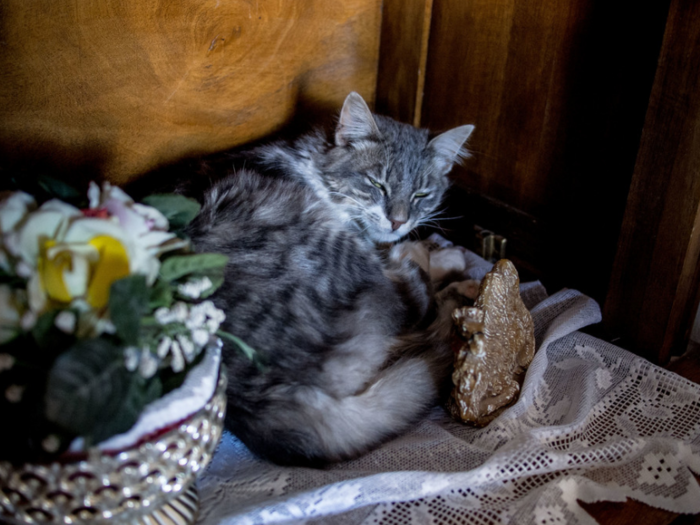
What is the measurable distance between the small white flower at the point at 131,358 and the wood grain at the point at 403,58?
1412 millimetres

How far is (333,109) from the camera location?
6.01 feet

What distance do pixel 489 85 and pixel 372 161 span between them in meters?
0.44

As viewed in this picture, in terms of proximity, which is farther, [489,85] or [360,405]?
[489,85]

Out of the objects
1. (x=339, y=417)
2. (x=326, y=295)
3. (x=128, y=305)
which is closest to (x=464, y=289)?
(x=326, y=295)

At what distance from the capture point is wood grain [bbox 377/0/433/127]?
1739mm

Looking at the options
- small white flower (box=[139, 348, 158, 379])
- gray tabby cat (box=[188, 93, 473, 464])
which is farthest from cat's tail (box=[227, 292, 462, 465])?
small white flower (box=[139, 348, 158, 379])

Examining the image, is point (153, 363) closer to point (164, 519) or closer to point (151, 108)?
point (164, 519)

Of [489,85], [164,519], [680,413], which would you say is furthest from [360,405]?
[489,85]

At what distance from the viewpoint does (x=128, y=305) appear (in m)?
0.69

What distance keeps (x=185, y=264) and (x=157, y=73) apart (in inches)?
29.2

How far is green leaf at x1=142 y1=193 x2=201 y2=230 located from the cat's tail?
36 cm

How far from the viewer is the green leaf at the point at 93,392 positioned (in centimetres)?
64

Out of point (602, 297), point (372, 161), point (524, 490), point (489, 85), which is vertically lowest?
point (524, 490)

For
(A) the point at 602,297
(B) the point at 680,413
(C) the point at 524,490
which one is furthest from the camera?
(A) the point at 602,297
